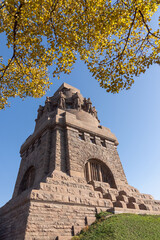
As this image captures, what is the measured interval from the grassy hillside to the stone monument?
0.51 m

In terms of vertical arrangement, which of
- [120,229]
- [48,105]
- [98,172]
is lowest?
[120,229]

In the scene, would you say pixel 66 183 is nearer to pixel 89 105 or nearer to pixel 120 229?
pixel 120 229

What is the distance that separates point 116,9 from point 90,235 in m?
9.75

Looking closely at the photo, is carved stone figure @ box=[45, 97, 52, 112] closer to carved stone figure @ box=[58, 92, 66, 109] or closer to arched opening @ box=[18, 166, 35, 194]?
carved stone figure @ box=[58, 92, 66, 109]

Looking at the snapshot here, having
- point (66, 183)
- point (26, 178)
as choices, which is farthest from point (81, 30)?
point (26, 178)

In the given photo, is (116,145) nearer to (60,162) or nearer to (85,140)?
(85,140)

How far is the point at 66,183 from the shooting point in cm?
970

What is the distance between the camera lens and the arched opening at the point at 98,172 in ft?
43.1

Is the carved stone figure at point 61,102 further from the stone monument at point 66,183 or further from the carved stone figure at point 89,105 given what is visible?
the carved stone figure at point 89,105

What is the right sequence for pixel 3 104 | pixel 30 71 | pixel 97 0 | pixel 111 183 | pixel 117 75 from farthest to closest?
pixel 111 183 → pixel 3 104 → pixel 30 71 → pixel 117 75 → pixel 97 0

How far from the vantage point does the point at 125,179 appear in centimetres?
1527

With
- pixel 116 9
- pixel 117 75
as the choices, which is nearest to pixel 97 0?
pixel 116 9

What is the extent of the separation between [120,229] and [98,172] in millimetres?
6466

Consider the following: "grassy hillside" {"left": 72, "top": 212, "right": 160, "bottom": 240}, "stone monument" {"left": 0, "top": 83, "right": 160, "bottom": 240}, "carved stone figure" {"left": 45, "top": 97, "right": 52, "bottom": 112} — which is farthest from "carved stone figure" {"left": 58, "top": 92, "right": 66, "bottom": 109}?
"grassy hillside" {"left": 72, "top": 212, "right": 160, "bottom": 240}
